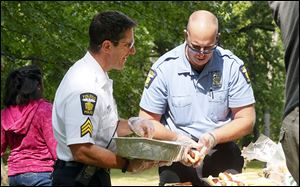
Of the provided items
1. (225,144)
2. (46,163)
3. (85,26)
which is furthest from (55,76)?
(225,144)

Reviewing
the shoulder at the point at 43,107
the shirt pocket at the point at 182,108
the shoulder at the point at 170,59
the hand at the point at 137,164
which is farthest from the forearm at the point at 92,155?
the shoulder at the point at 43,107

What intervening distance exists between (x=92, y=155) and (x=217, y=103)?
3.52 feet

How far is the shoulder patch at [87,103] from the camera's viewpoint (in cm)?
304

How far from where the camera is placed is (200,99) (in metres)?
3.88

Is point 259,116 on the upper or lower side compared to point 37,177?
lower

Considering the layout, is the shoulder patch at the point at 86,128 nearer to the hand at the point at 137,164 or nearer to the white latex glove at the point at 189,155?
the hand at the point at 137,164

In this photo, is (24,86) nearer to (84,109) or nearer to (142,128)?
(142,128)

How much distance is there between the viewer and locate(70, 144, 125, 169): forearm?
121 inches

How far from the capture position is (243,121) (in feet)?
12.9

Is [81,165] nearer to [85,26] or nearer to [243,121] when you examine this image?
[243,121]

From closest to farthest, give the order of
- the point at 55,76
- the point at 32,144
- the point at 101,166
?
1. the point at 101,166
2. the point at 32,144
3. the point at 55,76

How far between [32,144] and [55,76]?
5514mm

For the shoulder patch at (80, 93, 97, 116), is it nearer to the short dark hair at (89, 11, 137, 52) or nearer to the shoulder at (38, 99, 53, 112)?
the short dark hair at (89, 11, 137, 52)

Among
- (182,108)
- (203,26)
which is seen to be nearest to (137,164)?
(182,108)
